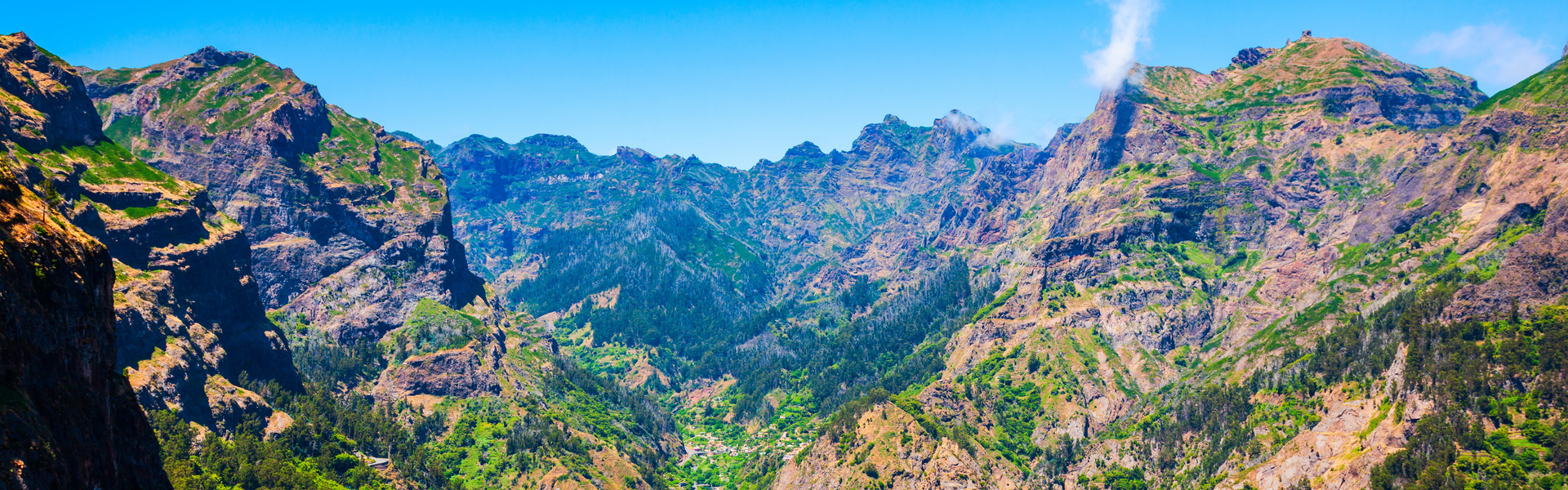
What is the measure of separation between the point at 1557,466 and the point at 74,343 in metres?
252

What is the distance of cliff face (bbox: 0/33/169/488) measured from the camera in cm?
5188

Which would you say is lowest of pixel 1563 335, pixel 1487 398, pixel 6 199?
pixel 1487 398

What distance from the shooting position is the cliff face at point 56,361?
51.9 metres

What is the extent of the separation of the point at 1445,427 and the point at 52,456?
24938 cm

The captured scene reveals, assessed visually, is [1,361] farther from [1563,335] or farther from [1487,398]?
[1563,335]

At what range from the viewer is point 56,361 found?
58.2 m

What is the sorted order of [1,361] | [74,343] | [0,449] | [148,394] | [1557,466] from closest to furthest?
[0,449] < [1,361] < [74,343] < [1557,466] < [148,394]

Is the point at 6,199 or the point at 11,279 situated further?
the point at 6,199

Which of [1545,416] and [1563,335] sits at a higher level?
[1563,335]

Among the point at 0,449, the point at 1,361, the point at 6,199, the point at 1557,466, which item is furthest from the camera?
the point at 1557,466

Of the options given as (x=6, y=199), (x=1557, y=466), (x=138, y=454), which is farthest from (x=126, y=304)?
(x=1557, y=466)

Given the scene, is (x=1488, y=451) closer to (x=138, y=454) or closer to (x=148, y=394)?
(x=138, y=454)

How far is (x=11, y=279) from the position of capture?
5309 cm

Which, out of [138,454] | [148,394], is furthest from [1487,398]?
[148,394]
